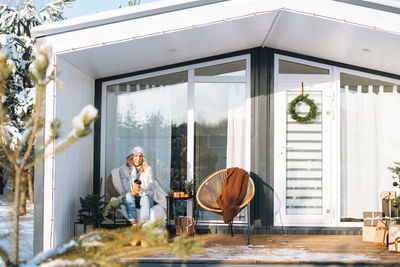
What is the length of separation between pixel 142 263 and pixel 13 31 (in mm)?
6295

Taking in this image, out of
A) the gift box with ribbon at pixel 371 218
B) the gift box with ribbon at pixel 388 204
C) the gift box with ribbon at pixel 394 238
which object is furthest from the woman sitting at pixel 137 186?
the gift box with ribbon at pixel 388 204

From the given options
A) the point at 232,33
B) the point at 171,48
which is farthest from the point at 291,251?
the point at 171,48

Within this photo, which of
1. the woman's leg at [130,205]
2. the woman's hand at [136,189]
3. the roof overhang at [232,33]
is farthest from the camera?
the woman's hand at [136,189]

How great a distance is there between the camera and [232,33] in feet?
17.8

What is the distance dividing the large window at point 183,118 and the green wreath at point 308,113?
57 cm

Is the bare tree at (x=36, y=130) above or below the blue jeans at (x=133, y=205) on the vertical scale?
above

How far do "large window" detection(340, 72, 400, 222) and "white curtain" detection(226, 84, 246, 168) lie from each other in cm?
126

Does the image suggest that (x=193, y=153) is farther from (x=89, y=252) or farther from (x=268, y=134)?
(x=89, y=252)

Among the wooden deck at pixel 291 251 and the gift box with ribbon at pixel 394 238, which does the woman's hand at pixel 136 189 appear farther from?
the gift box with ribbon at pixel 394 238

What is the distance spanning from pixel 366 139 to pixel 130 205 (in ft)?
10.1

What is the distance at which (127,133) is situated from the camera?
21.1ft

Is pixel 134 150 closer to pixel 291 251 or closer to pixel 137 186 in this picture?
pixel 137 186

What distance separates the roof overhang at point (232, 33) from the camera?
4.75 metres

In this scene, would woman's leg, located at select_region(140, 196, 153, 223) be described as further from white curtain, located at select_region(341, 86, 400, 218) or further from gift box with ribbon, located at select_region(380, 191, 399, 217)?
gift box with ribbon, located at select_region(380, 191, 399, 217)
